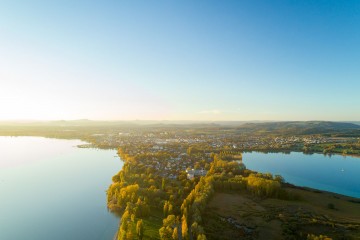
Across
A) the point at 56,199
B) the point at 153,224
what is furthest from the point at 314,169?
the point at 56,199

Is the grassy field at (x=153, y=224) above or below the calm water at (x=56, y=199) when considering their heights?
above

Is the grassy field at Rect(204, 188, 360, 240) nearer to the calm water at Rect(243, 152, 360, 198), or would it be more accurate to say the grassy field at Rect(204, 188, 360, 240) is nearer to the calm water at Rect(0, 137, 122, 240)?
the calm water at Rect(0, 137, 122, 240)

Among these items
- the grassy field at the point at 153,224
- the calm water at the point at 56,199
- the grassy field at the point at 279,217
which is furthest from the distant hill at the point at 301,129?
the grassy field at the point at 153,224

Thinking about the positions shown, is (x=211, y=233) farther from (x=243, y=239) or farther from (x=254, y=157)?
(x=254, y=157)

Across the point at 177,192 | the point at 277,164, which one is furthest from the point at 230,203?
the point at 277,164

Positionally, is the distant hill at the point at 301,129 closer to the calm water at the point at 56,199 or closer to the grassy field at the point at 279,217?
the calm water at the point at 56,199
